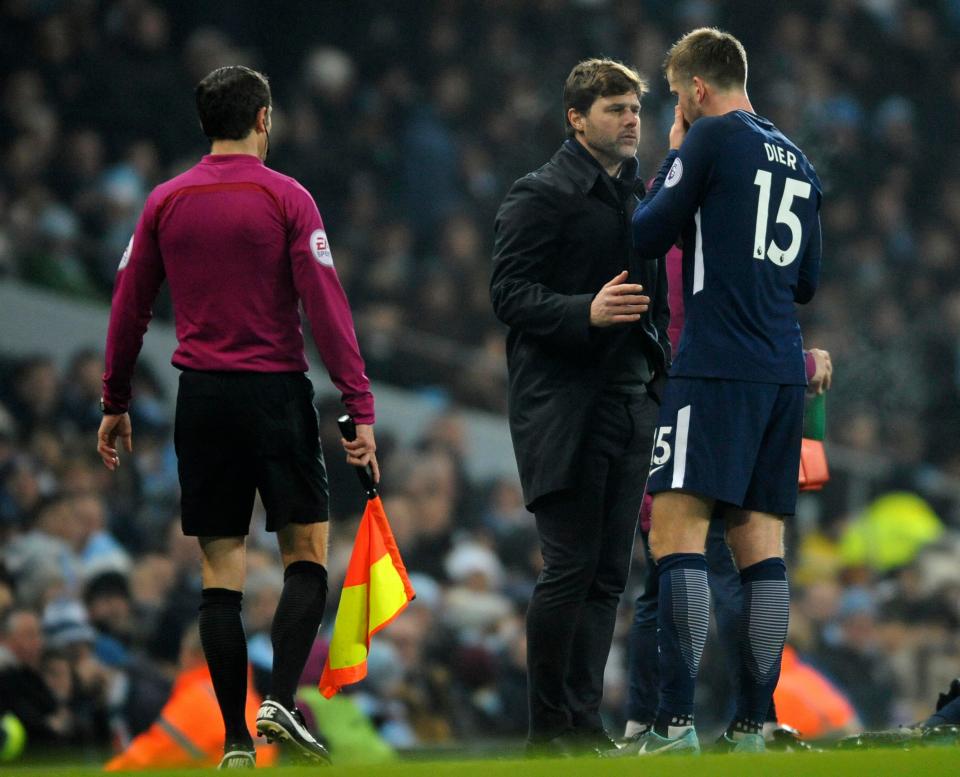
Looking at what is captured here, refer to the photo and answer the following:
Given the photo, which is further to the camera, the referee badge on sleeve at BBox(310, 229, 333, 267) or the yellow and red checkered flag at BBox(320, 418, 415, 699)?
the yellow and red checkered flag at BBox(320, 418, 415, 699)

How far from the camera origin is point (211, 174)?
4.60m

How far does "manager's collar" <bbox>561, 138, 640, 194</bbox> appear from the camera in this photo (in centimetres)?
494

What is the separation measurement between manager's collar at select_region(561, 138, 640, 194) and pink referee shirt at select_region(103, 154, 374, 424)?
0.81m

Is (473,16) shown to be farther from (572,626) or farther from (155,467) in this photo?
(572,626)

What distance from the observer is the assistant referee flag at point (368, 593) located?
4805 mm

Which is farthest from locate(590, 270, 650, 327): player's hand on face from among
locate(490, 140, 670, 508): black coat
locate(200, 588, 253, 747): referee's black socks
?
locate(200, 588, 253, 747): referee's black socks

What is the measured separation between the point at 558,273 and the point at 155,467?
5132mm

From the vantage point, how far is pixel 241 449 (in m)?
4.63

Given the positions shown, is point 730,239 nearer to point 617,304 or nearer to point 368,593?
point 617,304

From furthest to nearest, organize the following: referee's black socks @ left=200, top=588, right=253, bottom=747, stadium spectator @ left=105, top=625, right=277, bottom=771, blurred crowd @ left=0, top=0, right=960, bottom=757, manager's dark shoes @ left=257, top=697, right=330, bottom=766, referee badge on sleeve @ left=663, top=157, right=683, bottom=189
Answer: blurred crowd @ left=0, top=0, right=960, bottom=757 → stadium spectator @ left=105, top=625, right=277, bottom=771 → referee's black socks @ left=200, top=588, right=253, bottom=747 → referee badge on sleeve @ left=663, top=157, right=683, bottom=189 → manager's dark shoes @ left=257, top=697, right=330, bottom=766

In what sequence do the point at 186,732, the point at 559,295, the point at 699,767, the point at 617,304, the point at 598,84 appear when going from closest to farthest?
the point at 699,767, the point at 617,304, the point at 559,295, the point at 598,84, the point at 186,732

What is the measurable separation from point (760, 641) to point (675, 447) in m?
0.56

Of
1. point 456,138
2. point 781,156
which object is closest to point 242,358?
point 781,156

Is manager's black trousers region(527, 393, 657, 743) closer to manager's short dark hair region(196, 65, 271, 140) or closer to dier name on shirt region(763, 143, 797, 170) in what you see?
dier name on shirt region(763, 143, 797, 170)
